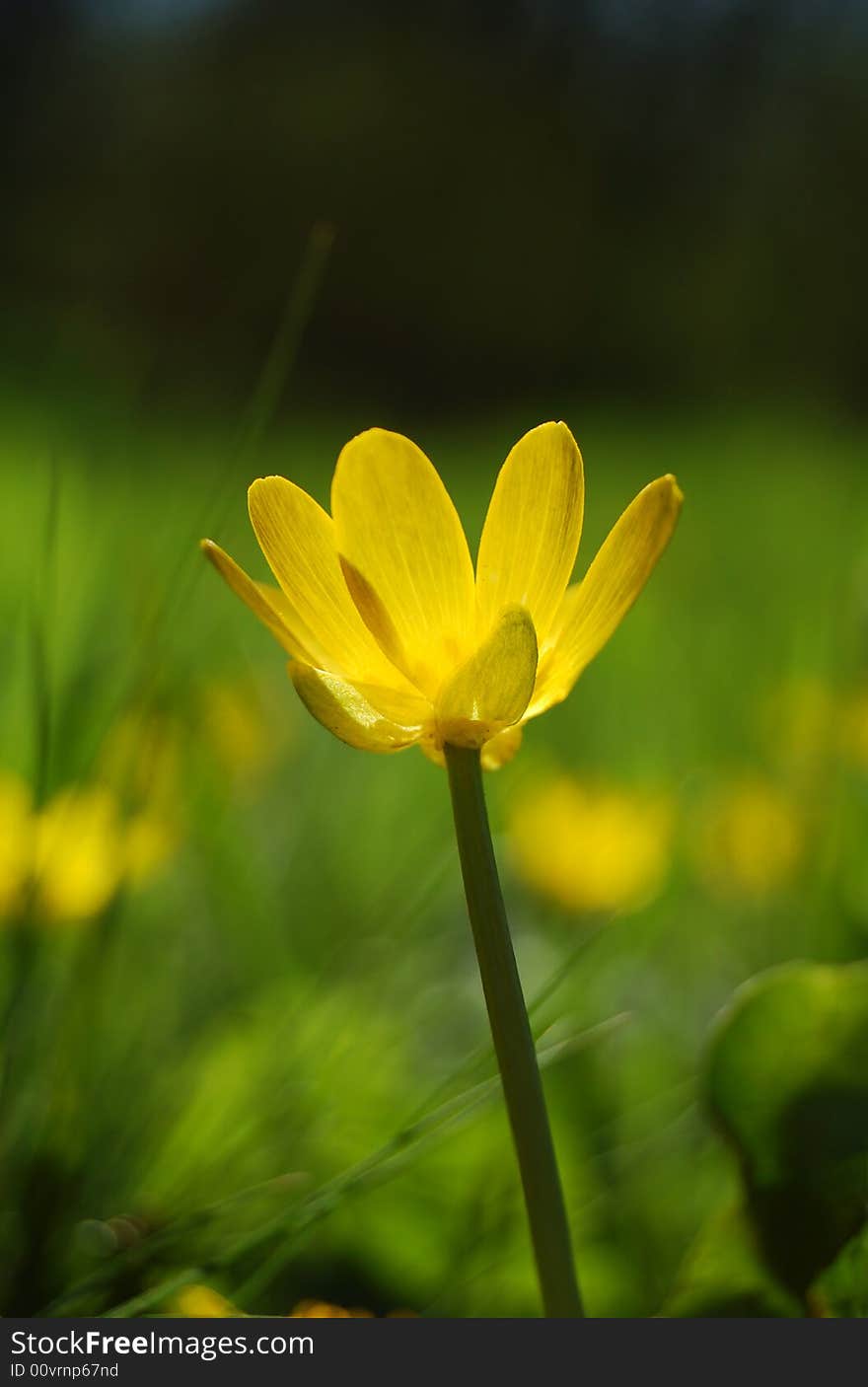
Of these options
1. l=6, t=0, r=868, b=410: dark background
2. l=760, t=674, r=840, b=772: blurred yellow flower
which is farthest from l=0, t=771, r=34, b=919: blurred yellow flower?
l=6, t=0, r=868, b=410: dark background

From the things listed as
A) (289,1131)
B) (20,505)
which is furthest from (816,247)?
(289,1131)

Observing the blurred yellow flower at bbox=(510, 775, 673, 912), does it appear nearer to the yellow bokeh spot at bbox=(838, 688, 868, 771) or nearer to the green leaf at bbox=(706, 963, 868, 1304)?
the yellow bokeh spot at bbox=(838, 688, 868, 771)

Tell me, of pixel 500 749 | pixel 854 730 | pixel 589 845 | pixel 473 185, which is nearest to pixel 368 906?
pixel 589 845

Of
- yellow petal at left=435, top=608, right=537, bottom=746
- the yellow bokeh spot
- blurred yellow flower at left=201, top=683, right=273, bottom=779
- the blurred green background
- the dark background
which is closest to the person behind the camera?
yellow petal at left=435, top=608, right=537, bottom=746

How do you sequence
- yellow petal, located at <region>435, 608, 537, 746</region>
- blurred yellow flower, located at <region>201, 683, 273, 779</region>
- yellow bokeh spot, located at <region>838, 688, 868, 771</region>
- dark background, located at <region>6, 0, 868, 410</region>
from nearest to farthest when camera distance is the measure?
yellow petal, located at <region>435, 608, 537, 746</region>
yellow bokeh spot, located at <region>838, 688, 868, 771</region>
blurred yellow flower, located at <region>201, 683, 273, 779</region>
dark background, located at <region>6, 0, 868, 410</region>

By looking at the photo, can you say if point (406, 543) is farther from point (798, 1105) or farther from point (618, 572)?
point (798, 1105)

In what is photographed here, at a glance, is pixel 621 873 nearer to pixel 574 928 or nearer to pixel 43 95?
pixel 574 928
